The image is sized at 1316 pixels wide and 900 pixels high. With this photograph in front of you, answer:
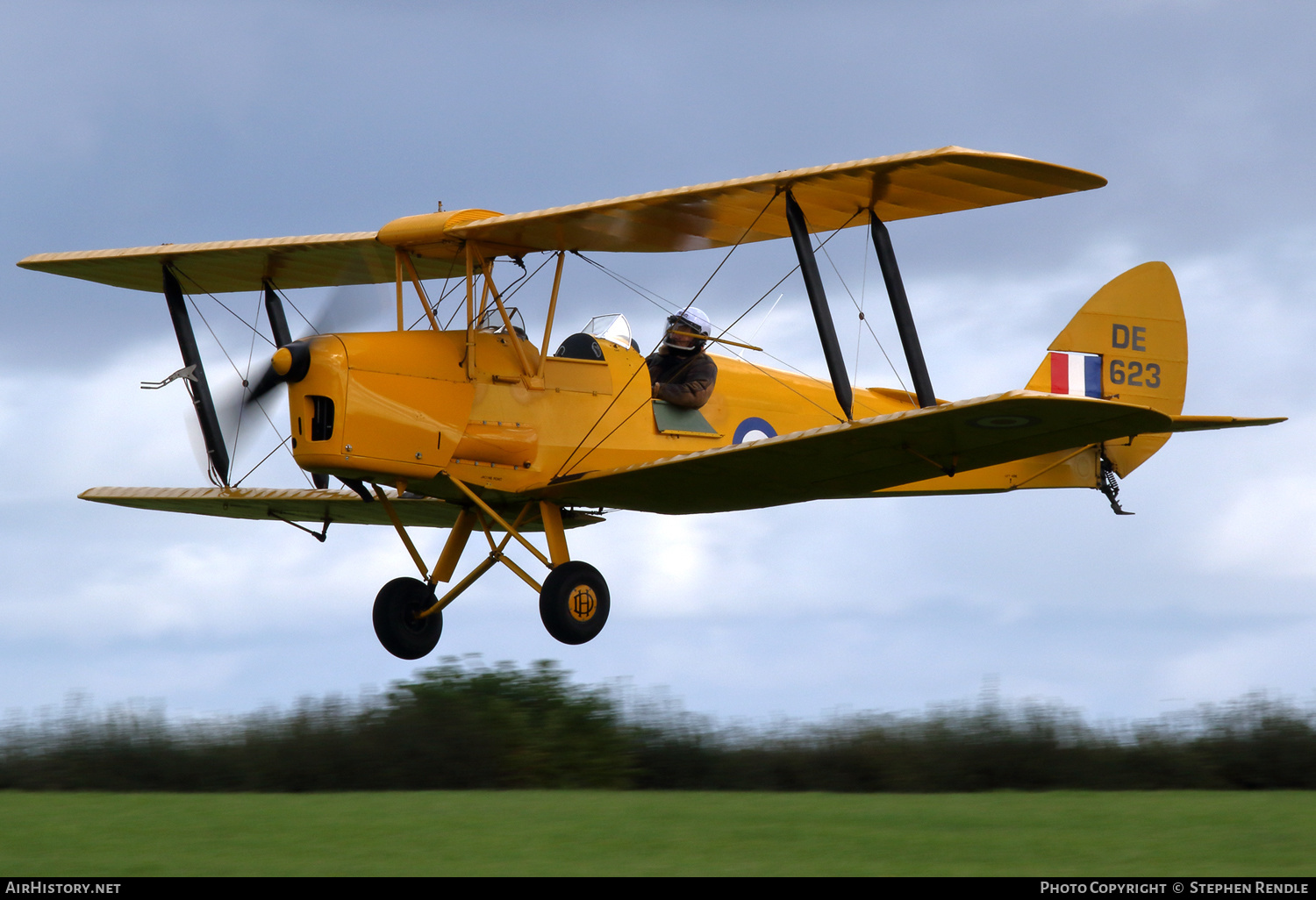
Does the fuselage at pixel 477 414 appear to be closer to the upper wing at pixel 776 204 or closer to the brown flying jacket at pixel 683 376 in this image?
the brown flying jacket at pixel 683 376

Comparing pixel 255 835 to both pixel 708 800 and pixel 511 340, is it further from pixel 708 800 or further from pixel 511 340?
pixel 511 340

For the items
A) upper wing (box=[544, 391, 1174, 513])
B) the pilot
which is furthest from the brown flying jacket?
upper wing (box=[544, 391, 1174, 513])

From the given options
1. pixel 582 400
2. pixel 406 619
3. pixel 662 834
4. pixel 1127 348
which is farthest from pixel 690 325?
pixel 662 834

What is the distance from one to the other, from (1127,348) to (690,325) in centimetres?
459

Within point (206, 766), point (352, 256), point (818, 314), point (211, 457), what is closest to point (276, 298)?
point (352, 256)

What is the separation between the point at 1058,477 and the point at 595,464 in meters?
5.20

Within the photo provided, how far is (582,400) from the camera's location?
38.9ft

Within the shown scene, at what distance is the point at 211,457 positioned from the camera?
12.7 m

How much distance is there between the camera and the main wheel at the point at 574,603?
35.9ft

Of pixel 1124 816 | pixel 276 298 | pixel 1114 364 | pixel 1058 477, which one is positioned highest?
pixel 276 298

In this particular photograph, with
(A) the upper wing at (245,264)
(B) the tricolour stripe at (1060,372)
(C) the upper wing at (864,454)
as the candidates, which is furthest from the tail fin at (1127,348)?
(A) the upper wing at (245,264)

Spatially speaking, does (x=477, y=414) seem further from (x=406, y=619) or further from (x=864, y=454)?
(x=864, y=454)

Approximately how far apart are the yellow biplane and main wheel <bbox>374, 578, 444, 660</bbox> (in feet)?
0.05
